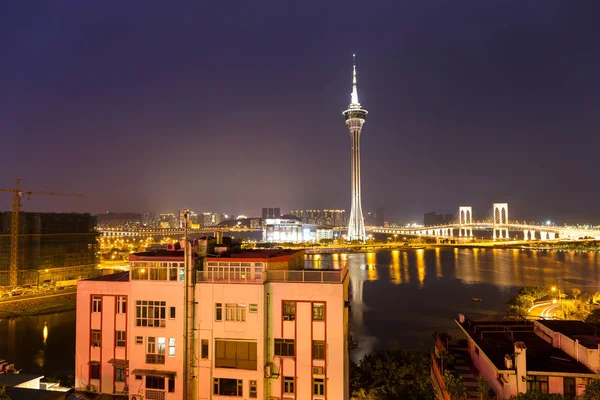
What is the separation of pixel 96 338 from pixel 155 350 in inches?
30.2

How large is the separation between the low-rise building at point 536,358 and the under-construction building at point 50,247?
17.8m

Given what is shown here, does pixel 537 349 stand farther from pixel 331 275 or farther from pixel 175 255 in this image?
pixel 175 255

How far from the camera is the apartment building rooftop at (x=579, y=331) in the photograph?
13.7 feet

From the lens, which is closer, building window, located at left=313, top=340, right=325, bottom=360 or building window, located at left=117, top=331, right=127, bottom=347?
building window, located at left=313, top=340, right=325, bottom=360

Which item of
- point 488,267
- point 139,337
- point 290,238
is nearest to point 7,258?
point 139,337

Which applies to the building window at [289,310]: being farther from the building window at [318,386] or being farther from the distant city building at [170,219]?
the distant city building at [170,219]

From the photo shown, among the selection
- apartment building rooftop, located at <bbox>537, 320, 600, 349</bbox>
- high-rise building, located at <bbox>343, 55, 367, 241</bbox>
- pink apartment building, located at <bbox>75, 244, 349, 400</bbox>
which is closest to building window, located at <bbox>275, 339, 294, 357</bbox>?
pink apartment building, located at <bbox>75, 244, 349, 400</bbox>

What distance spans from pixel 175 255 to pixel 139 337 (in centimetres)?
89

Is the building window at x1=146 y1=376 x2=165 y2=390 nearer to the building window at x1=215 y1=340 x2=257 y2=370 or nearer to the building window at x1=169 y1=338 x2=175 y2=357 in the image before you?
the building window at x1=169 y1=338 x2=175 y2=357

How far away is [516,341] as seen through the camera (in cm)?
425

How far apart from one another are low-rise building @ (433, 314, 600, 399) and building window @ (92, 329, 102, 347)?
3.73 m

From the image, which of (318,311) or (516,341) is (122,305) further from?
(516,341)

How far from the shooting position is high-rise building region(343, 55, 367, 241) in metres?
43.5

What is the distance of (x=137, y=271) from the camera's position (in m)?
4.09
